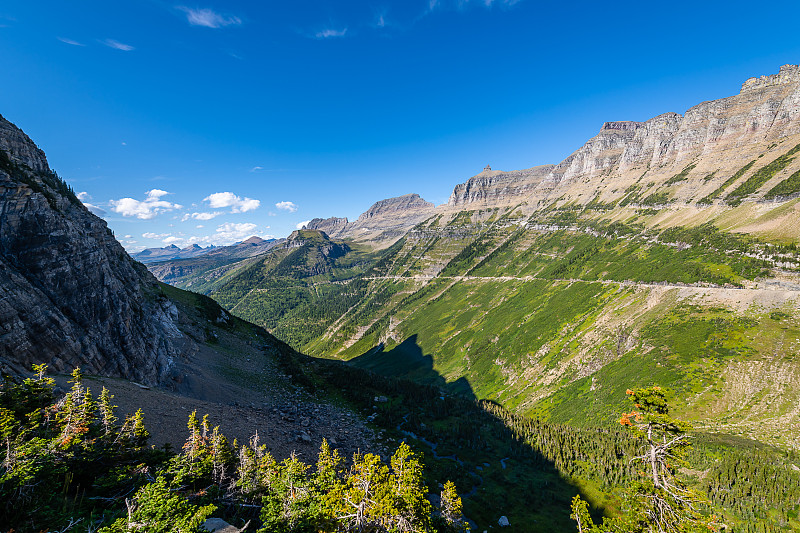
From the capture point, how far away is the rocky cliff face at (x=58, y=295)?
35875mm

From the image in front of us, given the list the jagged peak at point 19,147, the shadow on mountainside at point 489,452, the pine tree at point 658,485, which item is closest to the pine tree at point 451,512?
the pine tree at point 658,485

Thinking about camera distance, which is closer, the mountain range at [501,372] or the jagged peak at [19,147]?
the mountain range at [501,372]

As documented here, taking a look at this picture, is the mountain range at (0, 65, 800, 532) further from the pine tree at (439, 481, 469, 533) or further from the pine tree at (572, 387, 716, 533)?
the pine tree at (572, 387, 716, 533)

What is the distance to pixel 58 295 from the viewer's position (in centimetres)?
4334

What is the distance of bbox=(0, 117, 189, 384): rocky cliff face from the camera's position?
35875 millimetres

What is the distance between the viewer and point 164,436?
32938 millimetres

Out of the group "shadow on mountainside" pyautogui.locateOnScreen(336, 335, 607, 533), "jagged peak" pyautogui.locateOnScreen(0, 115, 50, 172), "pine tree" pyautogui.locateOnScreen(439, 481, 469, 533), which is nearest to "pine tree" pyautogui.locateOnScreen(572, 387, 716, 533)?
"pine tree" pyautogui.locateOnScreen(439, 481, 469, 533)

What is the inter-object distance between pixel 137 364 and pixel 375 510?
53.7 meters

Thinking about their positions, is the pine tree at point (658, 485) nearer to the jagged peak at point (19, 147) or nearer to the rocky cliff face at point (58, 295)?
the rocky cliff face at point (58, 295)

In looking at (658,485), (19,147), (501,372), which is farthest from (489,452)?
(19,147)

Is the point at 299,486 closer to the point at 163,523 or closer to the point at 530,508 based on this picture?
the point at 163,523

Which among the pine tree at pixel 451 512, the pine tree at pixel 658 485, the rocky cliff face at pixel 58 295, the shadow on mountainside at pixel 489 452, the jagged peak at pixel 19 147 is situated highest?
the jagged peak at pixel 19 147

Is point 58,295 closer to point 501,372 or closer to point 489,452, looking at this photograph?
point 489,452

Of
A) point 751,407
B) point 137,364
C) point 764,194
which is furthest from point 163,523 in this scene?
point 764,194
